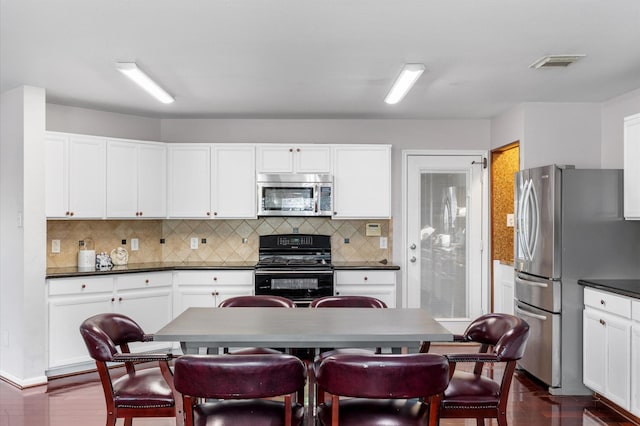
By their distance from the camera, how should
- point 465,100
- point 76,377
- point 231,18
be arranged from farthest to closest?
point 465,100
point 76,377
point 231,18

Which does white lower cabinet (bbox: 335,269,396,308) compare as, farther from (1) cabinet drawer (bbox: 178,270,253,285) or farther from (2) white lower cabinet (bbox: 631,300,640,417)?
(2) white lower cabinet (bbox: 631,300,640,417)

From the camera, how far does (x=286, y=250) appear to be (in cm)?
579

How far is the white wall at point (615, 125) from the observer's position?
14.9 feet

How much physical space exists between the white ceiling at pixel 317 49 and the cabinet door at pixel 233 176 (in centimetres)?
61

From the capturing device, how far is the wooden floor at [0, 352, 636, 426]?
11.8ft

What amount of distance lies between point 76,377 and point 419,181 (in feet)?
12.8

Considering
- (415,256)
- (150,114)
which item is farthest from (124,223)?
(415,256)

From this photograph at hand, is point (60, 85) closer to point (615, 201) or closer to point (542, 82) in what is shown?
point (542, 82)

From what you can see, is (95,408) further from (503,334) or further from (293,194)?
(503,334)

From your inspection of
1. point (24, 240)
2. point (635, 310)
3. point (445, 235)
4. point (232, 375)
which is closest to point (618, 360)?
point (635, 310)

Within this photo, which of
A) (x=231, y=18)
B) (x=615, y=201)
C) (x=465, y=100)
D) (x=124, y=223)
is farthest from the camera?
(x=124, y=223)

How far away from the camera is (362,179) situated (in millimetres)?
5582

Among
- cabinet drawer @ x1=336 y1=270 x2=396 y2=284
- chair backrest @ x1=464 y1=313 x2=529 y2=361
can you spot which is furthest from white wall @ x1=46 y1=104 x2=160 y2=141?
chair backrest @ x1=464 y1=313 x2=529 y2=361

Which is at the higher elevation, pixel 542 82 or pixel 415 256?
pixel 542 82
